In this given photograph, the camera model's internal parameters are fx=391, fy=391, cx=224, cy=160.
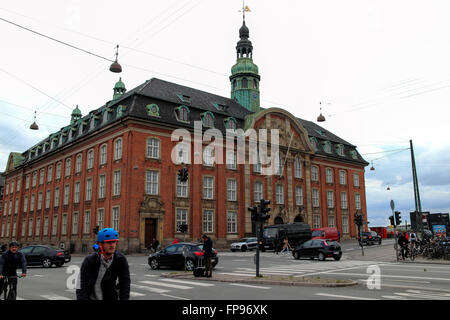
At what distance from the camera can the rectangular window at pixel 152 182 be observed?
3766 cm

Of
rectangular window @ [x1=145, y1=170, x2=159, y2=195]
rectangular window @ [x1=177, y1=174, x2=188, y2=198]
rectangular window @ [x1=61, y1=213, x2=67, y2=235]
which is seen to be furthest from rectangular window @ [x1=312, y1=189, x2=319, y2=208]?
rectangular window @ [x1=61, y1=213, x2=67, y2=235]

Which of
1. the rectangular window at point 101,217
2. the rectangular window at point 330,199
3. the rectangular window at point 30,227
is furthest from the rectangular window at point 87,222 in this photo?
the rectangular window at point 330,199

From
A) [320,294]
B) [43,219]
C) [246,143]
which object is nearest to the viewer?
[320,294]

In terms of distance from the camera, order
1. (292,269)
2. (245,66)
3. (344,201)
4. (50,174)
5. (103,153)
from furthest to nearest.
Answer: (344,201) < (245,66) < (50,174) < (103,153) < (292,269)

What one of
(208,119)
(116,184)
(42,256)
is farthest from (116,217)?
(42,256)

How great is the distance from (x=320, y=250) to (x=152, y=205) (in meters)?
17.3

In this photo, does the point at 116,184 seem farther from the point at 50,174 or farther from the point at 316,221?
the point at 316,221

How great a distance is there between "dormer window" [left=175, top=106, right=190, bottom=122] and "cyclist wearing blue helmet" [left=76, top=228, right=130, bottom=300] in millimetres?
36881

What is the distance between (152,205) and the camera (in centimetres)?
3716
